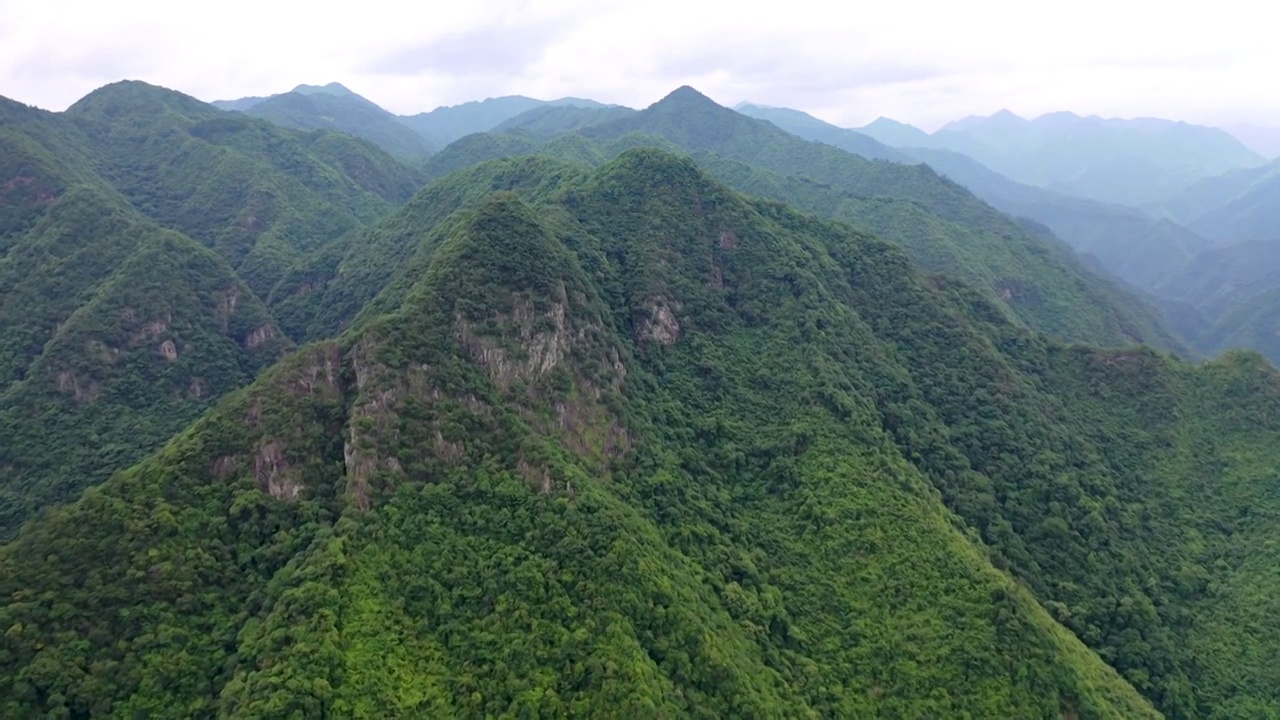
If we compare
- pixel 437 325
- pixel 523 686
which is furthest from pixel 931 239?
pixel 523 686

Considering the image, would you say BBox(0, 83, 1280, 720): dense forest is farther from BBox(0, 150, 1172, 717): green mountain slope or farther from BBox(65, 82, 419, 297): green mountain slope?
BBox(65, 82, 419, 297): green mountain slope

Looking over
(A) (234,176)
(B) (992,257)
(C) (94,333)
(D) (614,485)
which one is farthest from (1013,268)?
(A) (234,176)

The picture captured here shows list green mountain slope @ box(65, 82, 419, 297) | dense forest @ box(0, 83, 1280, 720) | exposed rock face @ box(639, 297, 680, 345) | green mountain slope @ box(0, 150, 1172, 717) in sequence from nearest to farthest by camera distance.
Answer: green mountain slope @ box(0, 150, 1172, 717)
dense forest @ box(0, 83, 1280, 720)
exposed rock face @ box(639, 297, 680, 345)
green mountain slope @ box(65, 82, 419, 297)

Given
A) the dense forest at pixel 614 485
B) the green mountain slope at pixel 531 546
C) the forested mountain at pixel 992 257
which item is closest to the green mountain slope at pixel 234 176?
the dense forest at pixel 614 485

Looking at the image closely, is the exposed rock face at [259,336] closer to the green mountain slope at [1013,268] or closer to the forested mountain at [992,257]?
the forested mountain at [992,257]

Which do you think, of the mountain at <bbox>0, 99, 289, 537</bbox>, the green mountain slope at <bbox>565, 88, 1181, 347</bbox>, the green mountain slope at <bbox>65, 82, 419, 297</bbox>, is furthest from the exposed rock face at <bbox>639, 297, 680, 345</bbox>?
the green mountain slope at <bbox>565, 88, 1181, 347</bbox>

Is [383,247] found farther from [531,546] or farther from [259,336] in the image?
[531,546]

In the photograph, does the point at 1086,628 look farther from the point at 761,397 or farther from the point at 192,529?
Answer: the point at 192,529
